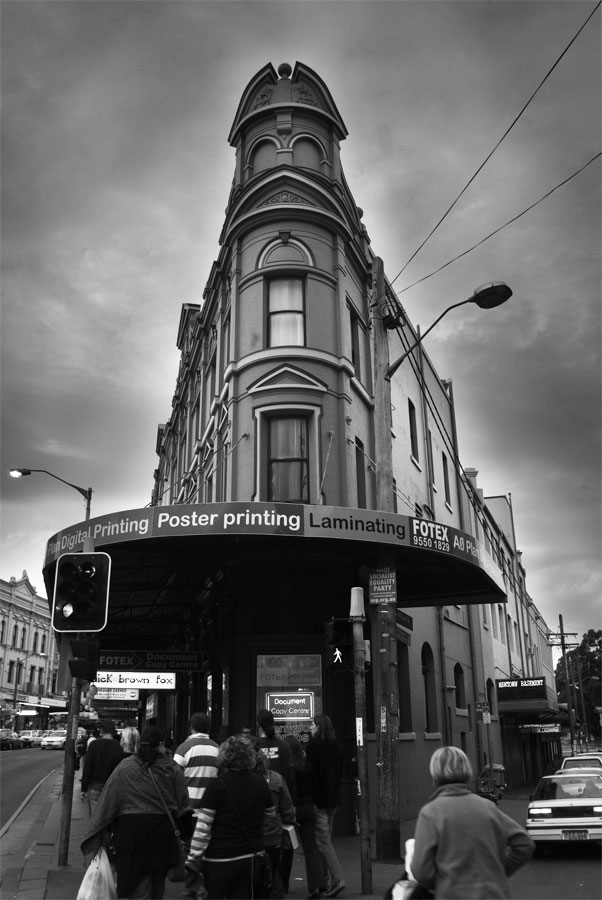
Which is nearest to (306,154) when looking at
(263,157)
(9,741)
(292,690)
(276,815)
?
(263,157)

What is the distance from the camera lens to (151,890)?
610 centimetres

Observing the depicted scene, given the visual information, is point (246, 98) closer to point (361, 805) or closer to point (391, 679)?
point (391, 679)

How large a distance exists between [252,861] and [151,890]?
1.07 metres

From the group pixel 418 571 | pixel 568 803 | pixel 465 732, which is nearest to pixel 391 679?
pixel 568 803

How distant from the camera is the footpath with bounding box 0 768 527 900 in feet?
30.6

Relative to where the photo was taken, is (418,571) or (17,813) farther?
(17,813)

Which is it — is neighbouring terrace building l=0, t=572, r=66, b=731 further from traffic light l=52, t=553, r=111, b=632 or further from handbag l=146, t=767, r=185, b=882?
handbag l=146, t=767, r=185, b=882

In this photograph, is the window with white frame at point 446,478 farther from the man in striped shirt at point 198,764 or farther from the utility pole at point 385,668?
the man in striped shirt at point 198,764

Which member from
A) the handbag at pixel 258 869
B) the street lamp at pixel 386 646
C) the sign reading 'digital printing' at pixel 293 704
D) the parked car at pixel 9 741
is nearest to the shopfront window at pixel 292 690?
the sign reading 'digital printing' at pixel 293 704

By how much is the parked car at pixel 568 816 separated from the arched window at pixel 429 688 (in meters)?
8.83

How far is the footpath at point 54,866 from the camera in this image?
9320 mm

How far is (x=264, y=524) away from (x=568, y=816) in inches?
250

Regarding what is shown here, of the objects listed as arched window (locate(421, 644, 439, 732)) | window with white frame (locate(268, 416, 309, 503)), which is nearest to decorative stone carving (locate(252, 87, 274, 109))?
window with white frame (locate(268, 416, 309, 503))

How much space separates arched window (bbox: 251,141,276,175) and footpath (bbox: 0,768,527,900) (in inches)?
607
